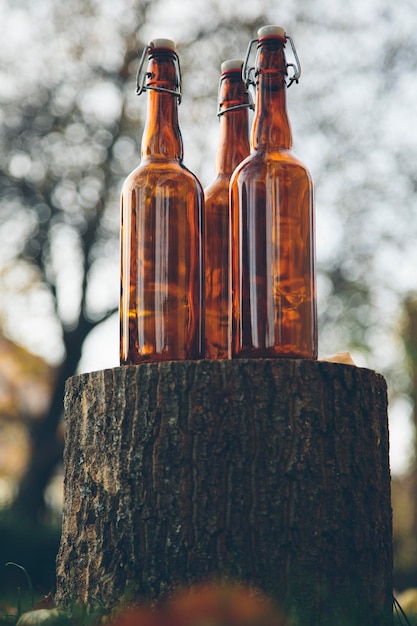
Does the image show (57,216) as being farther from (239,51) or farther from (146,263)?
(146,263)

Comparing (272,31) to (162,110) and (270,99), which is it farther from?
(162,110)

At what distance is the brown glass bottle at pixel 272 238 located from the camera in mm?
1753

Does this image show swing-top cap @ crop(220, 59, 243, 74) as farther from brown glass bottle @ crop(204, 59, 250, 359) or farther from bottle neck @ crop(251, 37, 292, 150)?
bottle neck @ crop(251, 37, 292, 150)

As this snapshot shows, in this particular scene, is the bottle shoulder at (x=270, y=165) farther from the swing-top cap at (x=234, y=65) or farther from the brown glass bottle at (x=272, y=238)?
the swing-top cap at (x=234, y=65)

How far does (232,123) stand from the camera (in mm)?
2070

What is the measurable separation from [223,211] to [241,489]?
0.73m

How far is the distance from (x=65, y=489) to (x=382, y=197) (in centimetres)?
806

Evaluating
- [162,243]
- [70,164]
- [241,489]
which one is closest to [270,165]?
[162,243]

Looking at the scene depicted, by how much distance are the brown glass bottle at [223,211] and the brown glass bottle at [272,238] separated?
127 millimetres

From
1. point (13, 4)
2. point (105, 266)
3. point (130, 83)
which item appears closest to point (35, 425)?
point (105, 266)

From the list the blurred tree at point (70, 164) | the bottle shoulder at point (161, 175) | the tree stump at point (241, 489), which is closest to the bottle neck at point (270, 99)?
the bottle shoulder at point (161, 175)

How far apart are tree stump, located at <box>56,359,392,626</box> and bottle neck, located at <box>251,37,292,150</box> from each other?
20.8 inches

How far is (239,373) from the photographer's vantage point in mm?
1700

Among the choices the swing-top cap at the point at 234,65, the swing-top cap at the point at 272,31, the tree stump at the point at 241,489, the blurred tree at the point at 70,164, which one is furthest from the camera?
the blurred tree at the point at 70,164
